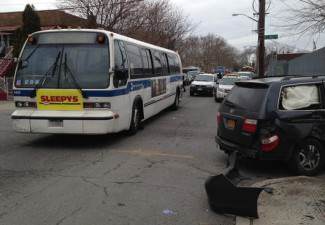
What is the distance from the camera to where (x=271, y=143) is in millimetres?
7270

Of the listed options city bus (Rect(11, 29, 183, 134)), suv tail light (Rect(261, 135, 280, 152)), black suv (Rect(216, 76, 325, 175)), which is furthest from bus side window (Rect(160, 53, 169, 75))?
suv tail light (Rect(261, 135, 280, 152))

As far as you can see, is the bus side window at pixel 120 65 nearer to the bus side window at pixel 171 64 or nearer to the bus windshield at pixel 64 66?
the bus windshield at pixel 64 66

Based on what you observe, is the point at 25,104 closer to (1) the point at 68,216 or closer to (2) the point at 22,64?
(2) the point at 22,64

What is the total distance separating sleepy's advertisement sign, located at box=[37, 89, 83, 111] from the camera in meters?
9.61

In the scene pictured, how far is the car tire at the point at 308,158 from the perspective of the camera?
24.4 feet

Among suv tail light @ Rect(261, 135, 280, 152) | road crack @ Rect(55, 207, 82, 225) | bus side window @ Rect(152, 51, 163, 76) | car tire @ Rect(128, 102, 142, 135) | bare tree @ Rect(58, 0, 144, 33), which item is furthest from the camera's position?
bare tree @ Rect(58, 0, 144, 33)

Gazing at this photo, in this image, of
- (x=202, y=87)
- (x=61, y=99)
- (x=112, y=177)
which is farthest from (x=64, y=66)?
(x=202, y=87)

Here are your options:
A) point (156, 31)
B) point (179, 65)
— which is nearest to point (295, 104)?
point (179, 65)

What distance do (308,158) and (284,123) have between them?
783 millimetres

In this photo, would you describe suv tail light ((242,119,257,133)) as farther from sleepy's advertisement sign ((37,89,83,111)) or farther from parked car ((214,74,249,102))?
parked car ((214,74,249,102))

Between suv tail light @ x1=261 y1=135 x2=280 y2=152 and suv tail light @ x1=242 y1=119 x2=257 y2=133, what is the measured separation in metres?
0.26

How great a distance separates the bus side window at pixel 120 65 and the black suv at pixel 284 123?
10.3 ft

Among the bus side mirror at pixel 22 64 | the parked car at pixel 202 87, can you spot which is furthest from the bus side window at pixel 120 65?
the parked car at pixel 202 87

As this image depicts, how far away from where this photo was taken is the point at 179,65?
20516 millimetres
